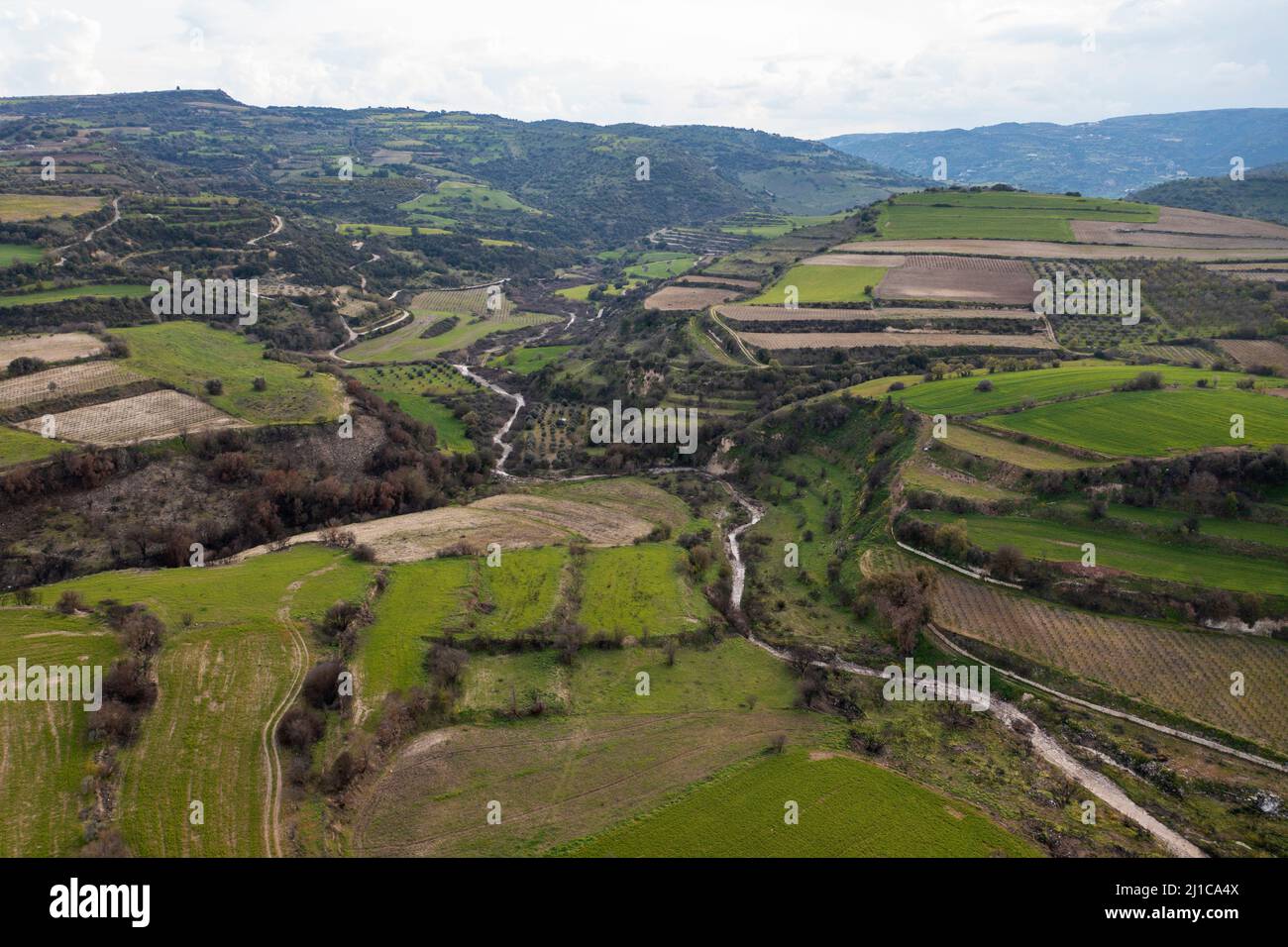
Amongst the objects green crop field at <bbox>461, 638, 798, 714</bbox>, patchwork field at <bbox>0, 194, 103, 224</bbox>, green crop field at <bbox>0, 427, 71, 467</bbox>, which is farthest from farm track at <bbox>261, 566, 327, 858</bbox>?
patchwork field at <bbox>0, 194, 103, 224</bbox>

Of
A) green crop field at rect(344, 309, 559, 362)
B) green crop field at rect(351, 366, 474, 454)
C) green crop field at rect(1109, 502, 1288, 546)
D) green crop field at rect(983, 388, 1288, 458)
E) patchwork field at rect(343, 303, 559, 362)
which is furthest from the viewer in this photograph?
patchwork field at rect(343, 303, 559, 362)

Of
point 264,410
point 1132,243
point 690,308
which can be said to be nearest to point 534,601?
point 264,410

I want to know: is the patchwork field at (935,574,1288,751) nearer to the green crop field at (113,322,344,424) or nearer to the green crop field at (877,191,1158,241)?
the green crop field at (113,322,344,424)

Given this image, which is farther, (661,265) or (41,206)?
(661,265)

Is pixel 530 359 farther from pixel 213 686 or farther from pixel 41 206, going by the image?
pixel 213 686

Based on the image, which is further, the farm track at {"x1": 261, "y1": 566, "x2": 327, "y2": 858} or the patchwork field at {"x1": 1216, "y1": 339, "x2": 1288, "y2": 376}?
the patchwork field at {"x1": 1216, "y1": 339, "x2": 1288, "y2": 376}

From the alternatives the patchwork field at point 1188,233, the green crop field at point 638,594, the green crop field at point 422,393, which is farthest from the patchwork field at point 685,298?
the green crop field at point 638,594

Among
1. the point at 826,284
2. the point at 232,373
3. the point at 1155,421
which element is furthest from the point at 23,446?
the point at 826,284
